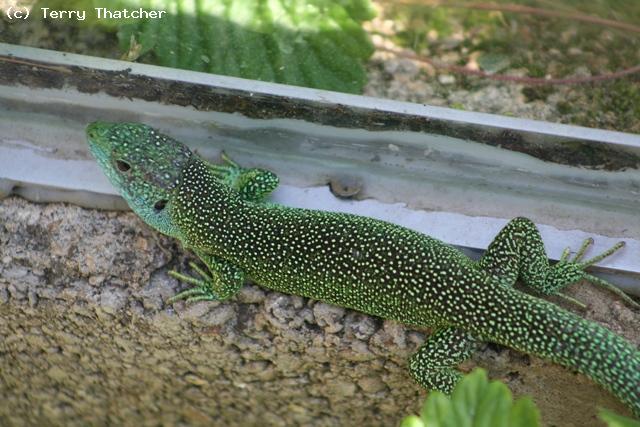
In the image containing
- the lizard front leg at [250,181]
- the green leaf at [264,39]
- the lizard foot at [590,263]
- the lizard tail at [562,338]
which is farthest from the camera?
the green leaf at [264,39]

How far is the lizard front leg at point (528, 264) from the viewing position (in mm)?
1910

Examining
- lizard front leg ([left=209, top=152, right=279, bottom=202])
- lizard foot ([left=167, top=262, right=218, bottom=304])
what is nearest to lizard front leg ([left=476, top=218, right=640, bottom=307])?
lizard front leg ([left=209, top=152, right=279, bottom=202])

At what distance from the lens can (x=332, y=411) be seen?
2242 millimetres

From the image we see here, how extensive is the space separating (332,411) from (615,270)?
3.26ft

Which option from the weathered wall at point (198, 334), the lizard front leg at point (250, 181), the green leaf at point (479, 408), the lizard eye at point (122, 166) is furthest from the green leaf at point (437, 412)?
the lizard eye at point (122, 166)

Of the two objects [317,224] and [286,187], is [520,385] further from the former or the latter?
[286,187]

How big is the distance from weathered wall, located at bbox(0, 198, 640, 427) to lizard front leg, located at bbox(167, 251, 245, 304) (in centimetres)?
4

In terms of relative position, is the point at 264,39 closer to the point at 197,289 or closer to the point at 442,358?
the point at 197,289

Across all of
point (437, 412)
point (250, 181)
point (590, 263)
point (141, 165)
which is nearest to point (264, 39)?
point (250, 181)

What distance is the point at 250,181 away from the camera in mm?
2072

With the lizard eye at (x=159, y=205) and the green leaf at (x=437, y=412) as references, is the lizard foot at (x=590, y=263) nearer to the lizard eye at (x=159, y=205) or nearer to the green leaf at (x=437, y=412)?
the green leaf at (x=437, y=412)

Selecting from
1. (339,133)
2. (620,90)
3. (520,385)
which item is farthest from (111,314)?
(620,90)

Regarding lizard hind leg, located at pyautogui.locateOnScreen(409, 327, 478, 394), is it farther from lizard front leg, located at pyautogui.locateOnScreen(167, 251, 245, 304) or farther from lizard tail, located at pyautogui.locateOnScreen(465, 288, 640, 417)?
lizard front leg, located at pyautogui.locateOnScreen(167, 251, 245, 304)

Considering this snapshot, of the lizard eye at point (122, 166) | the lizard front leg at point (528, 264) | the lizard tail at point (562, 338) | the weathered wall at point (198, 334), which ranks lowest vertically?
the weathered wall at point (198, 334)
